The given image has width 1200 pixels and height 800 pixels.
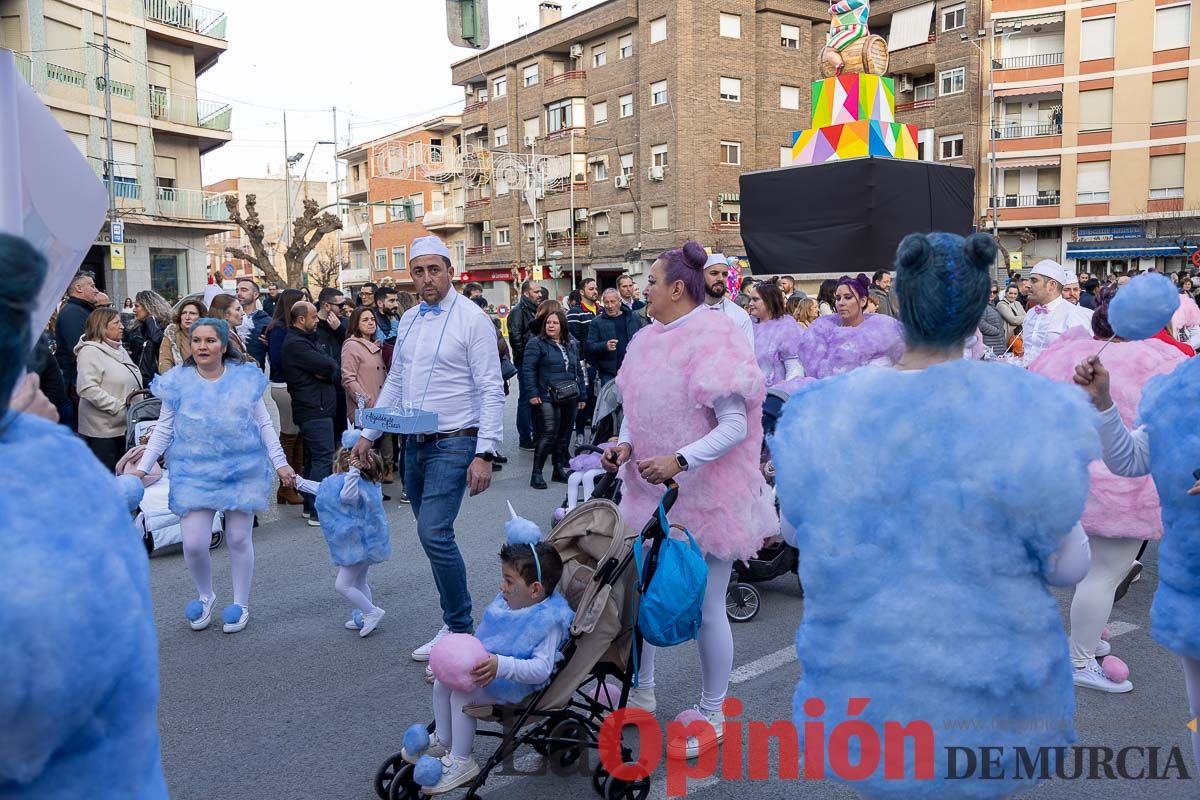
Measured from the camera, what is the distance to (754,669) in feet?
15.5

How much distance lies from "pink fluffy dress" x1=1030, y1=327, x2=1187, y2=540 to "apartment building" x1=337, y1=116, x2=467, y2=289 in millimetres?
45662

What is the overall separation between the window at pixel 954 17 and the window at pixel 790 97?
6.60 meters

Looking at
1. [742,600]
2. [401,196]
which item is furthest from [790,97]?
[742,600]

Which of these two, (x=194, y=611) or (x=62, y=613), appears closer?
(x=62, y=613)

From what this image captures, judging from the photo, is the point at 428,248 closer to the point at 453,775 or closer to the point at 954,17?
the point at 453,775

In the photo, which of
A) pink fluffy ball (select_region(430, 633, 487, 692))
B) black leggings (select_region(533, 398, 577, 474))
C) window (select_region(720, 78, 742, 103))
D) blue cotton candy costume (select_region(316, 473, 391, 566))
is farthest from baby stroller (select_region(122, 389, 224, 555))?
window (select_region(720, 78, 742, 103))

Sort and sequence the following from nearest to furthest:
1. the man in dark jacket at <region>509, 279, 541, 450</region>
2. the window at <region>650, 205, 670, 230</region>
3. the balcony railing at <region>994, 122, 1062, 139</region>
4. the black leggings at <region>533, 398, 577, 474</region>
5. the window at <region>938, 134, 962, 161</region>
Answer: the black leggings at <region>533, 398, 577, 474</region>, the man in dark jacket at <region>509, 279, 541, 450</region>, the balcony railing at <region>994, 122, 1062, 139</region>, the window at <region>938, 134, 962, 161</region>, the window at <region>650, 205, 670, 230</region>

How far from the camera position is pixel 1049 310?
8.32m

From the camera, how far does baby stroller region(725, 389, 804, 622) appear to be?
5.45 metres

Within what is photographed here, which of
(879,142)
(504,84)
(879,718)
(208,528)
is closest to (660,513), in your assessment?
(879,718)

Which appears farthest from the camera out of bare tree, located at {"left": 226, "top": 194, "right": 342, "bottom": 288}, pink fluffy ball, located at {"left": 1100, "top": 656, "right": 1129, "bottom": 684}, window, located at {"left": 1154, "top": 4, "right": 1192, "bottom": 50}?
window, located at {"left": 1154, "top": 4, "right": 1192, "bottom": 50}

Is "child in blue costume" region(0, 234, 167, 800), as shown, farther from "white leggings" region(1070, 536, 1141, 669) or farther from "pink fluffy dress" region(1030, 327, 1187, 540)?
"white leggings" region(1070, 536, 1141, 669)

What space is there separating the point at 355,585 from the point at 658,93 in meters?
38.1

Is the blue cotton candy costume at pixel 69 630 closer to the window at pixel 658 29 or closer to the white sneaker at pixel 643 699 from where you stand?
the white sneaker at pixel 643 699
